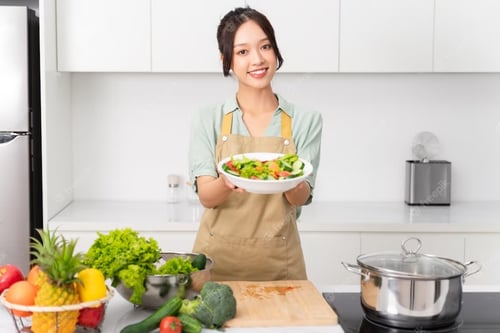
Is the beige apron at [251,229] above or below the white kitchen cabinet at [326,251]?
above

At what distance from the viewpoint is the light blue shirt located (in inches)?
87.2

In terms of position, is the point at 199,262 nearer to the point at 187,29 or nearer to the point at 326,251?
the point at 326,251

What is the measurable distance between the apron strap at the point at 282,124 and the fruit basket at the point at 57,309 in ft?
2.61

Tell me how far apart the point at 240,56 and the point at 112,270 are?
0.80 metres

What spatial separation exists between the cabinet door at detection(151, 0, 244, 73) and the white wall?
1.23ft

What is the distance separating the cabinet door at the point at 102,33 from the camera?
10.6ft

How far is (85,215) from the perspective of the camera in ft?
10.5

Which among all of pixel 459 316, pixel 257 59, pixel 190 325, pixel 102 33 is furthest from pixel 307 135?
pixel 102 33

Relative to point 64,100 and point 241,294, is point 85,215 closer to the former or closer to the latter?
point 64,100

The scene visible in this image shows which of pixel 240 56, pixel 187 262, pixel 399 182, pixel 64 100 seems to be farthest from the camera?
pixel 399 182

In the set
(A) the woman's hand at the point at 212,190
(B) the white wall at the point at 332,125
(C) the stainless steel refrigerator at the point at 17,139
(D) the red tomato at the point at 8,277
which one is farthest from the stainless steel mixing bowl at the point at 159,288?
(B) the white wall at the point at 332,125

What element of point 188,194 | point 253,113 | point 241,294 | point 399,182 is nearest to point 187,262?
point 241,294

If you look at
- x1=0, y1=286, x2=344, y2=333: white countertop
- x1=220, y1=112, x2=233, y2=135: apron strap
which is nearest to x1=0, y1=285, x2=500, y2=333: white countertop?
x1=0, y1=286, x2=344, y2=333: white countertop

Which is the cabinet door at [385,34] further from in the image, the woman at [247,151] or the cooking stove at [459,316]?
the cooking stove at [459,316]
